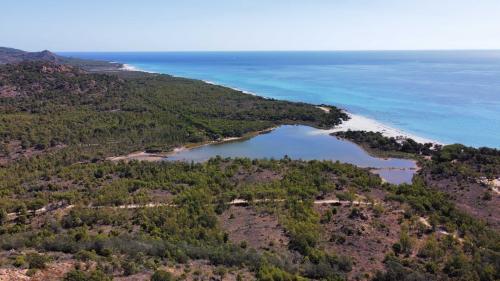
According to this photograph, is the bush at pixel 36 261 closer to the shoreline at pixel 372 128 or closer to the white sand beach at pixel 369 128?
the shoreline at pixel 372 128

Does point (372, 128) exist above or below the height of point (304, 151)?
above

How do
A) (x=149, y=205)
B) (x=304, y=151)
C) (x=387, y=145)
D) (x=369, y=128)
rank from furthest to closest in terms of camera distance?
(x=369, y=128), (x=387, y=145), (x=304, y=151), (x=149, y=205)

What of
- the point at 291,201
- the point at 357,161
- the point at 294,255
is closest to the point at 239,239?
the point at 294,255

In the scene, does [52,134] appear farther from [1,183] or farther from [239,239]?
[239,239]

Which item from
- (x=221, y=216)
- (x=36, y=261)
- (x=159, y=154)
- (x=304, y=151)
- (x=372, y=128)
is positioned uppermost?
(x=36, y=261)

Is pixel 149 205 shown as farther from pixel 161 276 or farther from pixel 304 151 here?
pixel 304 151

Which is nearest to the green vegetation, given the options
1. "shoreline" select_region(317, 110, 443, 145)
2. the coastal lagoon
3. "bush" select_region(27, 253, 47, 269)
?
the coastal lagoon

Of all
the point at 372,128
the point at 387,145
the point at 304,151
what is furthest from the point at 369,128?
the point at 304,151

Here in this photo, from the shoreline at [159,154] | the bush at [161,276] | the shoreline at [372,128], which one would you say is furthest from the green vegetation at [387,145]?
the bush at [161,276]
